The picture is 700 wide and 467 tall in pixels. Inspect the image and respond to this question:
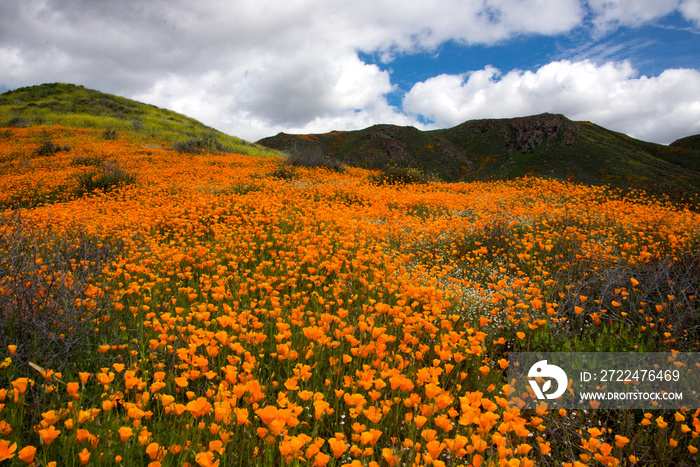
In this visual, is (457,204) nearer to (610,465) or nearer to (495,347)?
(495,347)

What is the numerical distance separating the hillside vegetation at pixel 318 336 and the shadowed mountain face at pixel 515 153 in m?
13.5

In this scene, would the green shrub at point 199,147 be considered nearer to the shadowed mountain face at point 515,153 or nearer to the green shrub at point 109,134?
the green shrub at point 109,134

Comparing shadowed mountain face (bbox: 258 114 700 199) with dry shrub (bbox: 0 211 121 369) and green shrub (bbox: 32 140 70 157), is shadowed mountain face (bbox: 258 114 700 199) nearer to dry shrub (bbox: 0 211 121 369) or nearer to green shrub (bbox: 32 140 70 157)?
green shrub (bbox: 32 140 70 157)

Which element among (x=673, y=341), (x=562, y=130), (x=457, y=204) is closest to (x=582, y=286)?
(x=673, y=341)

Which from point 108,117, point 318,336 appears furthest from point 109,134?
point 318,336

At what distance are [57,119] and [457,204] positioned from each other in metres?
34.4

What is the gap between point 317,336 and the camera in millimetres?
2480

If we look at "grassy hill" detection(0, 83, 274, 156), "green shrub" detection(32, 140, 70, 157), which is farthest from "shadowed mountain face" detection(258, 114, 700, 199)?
"green shrub" detection(32, 140, 70, 157)

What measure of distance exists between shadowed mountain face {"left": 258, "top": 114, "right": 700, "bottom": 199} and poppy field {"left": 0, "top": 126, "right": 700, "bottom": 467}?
44.0ft

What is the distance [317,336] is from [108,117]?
36.9 metres

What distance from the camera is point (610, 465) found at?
A: 5.27 ft

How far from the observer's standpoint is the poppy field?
178 cm

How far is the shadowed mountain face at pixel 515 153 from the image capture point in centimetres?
1883

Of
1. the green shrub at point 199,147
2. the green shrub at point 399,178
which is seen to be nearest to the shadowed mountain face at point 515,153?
the green shrub at point 399,178
